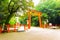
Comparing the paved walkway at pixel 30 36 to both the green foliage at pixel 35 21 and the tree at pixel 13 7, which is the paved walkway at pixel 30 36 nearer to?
the tree at pixel 13 7

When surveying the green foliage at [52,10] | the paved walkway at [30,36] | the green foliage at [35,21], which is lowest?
the paved walkway at [30,36]

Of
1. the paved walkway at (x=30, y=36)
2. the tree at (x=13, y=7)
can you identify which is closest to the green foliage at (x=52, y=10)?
the tree at (x=13, y=7)

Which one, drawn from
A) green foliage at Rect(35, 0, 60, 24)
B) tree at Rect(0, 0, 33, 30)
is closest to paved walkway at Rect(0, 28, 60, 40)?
tree at Rect(0, 0, 33, 30)

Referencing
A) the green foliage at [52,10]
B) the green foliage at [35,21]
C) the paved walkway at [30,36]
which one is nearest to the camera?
the paved walkway at [30,36]

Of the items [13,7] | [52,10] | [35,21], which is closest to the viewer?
[13,7]

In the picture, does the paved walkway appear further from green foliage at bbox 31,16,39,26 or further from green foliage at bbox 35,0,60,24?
green foliage at bbox 31,16,39,26

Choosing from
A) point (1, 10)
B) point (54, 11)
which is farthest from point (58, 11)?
point (1, 10)

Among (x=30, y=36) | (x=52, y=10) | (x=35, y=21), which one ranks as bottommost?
(x=30, y=36)

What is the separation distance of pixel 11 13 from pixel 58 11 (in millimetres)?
11387

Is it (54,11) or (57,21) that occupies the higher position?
(54,11)

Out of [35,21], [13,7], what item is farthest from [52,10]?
[13,7]

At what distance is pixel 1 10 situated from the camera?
54.5 ft

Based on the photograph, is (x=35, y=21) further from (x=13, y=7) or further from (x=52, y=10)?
(x=13, y=7)

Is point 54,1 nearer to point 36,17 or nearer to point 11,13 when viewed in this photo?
point 36,17
